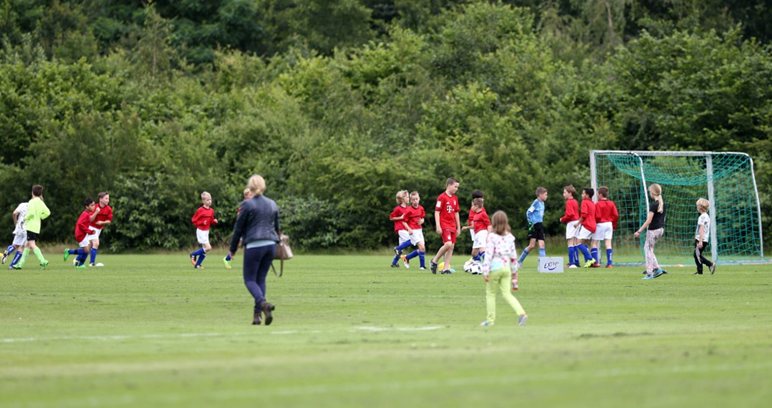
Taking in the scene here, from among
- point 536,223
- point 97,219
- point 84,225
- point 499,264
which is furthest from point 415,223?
point 499,264

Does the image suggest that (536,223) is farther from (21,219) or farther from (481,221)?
(21,219)

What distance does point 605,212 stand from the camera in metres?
34.2

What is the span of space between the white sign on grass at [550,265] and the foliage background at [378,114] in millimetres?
17107

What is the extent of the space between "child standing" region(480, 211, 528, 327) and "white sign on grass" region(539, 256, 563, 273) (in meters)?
13.5

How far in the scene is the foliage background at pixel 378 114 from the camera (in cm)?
5112

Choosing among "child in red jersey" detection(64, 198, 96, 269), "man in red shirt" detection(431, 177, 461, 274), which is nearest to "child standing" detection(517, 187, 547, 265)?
"man in red shirt" detection(431, 177, 461, 274)

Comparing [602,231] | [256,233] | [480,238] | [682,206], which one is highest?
[682,206]

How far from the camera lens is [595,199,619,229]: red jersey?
3416cm

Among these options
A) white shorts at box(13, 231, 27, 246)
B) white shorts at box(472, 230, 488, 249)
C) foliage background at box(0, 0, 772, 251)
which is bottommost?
white shorts at box(472, 230, 488, 249)

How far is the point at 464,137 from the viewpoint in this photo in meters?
54.6

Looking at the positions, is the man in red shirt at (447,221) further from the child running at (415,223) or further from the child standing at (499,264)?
the child standing at (499,264)

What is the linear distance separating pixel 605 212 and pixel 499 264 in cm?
1798

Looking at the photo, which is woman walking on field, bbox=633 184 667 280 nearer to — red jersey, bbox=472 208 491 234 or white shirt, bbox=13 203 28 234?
red jersey, bbox=472 208 491 234

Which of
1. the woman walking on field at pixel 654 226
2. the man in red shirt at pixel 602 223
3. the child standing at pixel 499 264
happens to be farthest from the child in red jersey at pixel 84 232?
the child standing at pixel 499 264
